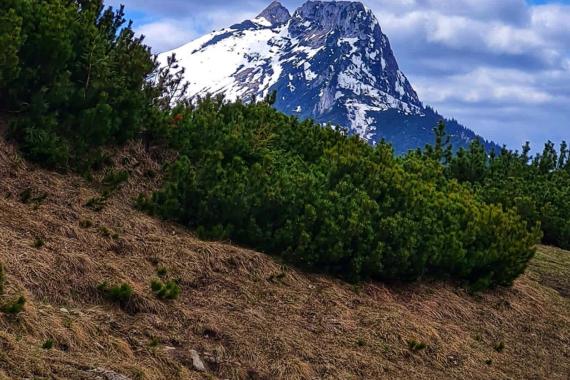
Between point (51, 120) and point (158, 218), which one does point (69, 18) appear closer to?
point (51, 120)

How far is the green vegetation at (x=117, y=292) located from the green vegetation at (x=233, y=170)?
1.27 meters

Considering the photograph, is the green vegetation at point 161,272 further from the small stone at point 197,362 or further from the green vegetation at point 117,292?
the small stone at point 197,362

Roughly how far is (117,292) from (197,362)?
0.97 meters

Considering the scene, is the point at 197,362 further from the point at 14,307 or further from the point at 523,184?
the point at 523,184

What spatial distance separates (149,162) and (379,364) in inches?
176

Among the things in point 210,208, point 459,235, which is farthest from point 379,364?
point 459,235

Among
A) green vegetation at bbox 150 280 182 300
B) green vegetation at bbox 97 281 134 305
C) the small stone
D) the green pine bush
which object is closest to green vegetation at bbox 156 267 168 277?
green vegetation at bbox 150 280 182 300

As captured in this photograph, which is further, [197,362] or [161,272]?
[161,272]

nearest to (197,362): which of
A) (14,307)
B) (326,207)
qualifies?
(14,307)

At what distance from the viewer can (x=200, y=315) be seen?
6.31 metres

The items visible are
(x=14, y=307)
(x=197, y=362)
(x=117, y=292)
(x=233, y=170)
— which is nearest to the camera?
(x=14, y=307)

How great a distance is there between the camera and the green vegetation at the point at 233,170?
8.32m

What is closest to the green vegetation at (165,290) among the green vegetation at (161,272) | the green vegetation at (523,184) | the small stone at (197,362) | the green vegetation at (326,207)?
the green vegetation at (161,272)

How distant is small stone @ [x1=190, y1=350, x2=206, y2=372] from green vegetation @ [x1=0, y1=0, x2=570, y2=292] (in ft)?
7.01
